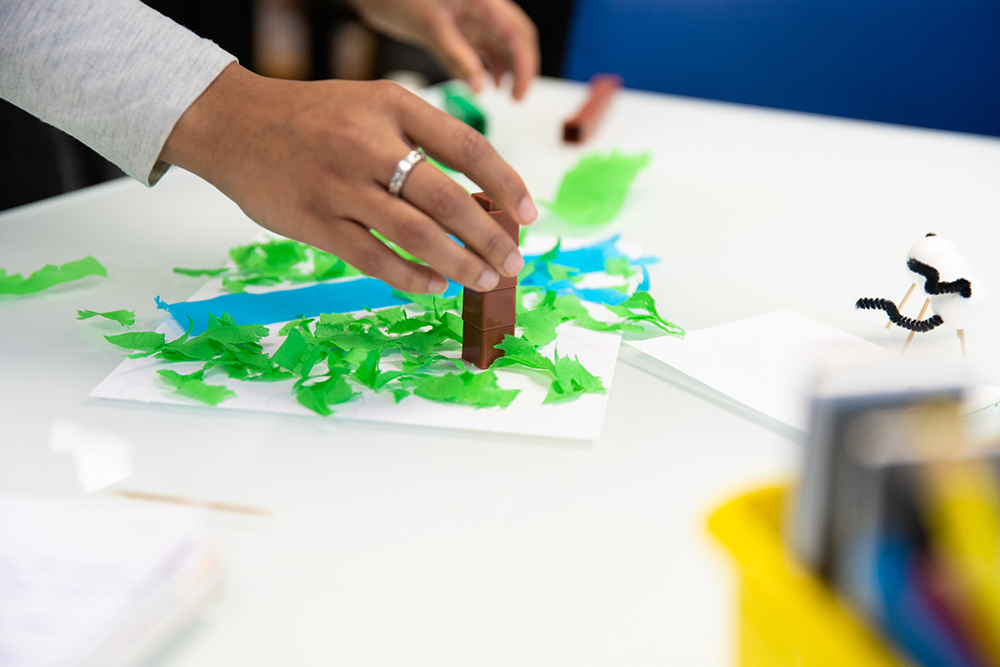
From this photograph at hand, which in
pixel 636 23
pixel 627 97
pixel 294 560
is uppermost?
pixel 636 23

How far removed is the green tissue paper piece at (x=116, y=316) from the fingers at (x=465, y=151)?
315 mm

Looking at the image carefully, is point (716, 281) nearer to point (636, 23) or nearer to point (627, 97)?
point (627, 97)

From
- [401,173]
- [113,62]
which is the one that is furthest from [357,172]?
[113,62]

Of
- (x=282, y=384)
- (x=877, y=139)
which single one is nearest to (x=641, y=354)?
(x=282, y=384)

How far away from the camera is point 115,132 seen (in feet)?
2.31

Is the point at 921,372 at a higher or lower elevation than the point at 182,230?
higher

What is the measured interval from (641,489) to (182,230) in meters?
0.69

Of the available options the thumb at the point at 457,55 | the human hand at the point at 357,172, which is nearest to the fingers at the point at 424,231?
the human hand at the point at 357,172

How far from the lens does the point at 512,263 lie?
0.65 metres

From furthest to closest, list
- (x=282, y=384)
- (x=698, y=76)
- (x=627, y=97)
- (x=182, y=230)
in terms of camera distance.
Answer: (x=698, y=76), (x=627, y=97), (x=182, y=230), (x=282, y=384)

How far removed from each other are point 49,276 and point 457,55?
0.70m

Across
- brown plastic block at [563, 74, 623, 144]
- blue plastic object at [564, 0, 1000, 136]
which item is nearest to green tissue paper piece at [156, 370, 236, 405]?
brown plastic block at [563, 74, 623, 144]

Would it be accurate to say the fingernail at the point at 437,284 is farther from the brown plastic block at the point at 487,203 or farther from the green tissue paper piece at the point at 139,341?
the green tissue paper piece at the point at 139,341

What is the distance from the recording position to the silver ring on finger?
63 centimetres
